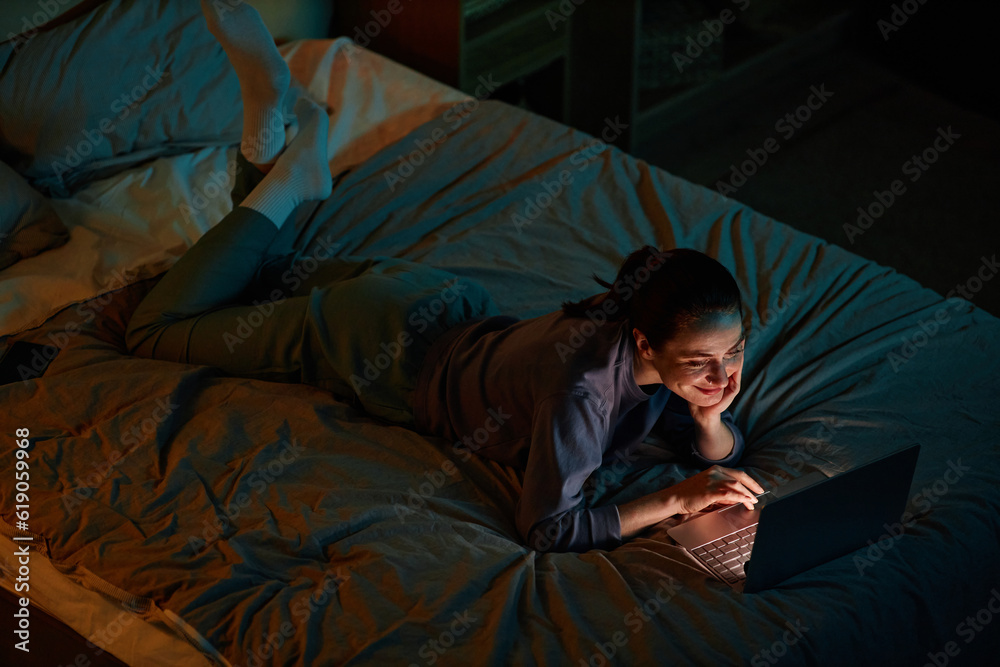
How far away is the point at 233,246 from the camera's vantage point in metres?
1.77

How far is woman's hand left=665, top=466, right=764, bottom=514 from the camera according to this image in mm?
1397

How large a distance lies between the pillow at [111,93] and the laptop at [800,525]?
1.50 m

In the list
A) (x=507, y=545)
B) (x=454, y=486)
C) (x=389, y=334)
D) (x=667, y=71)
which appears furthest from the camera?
(x=667, y=71)

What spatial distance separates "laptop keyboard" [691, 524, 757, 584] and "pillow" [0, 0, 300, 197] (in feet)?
4.97

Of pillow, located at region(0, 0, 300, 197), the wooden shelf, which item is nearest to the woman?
pillow, located at region(0, 0, 300, 197)

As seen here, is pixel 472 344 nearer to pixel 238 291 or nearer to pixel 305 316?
pixel 305 316

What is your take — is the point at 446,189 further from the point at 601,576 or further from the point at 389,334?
the point at 601,576

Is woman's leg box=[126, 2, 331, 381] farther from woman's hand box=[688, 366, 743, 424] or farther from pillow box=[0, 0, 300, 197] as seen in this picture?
woman's hand box=[688, 366, 743, 424]

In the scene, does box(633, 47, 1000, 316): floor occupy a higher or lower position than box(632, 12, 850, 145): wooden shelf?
lower

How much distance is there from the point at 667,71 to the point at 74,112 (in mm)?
2170

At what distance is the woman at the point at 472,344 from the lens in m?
1.34

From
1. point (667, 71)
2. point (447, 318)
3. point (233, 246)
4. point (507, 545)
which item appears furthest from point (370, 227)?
point (667, 71)

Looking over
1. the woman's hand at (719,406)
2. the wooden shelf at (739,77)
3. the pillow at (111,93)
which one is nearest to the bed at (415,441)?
the pillow at (111,93)

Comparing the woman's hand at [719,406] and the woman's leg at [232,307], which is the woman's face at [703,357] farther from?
the woman's leg at [232,307]
